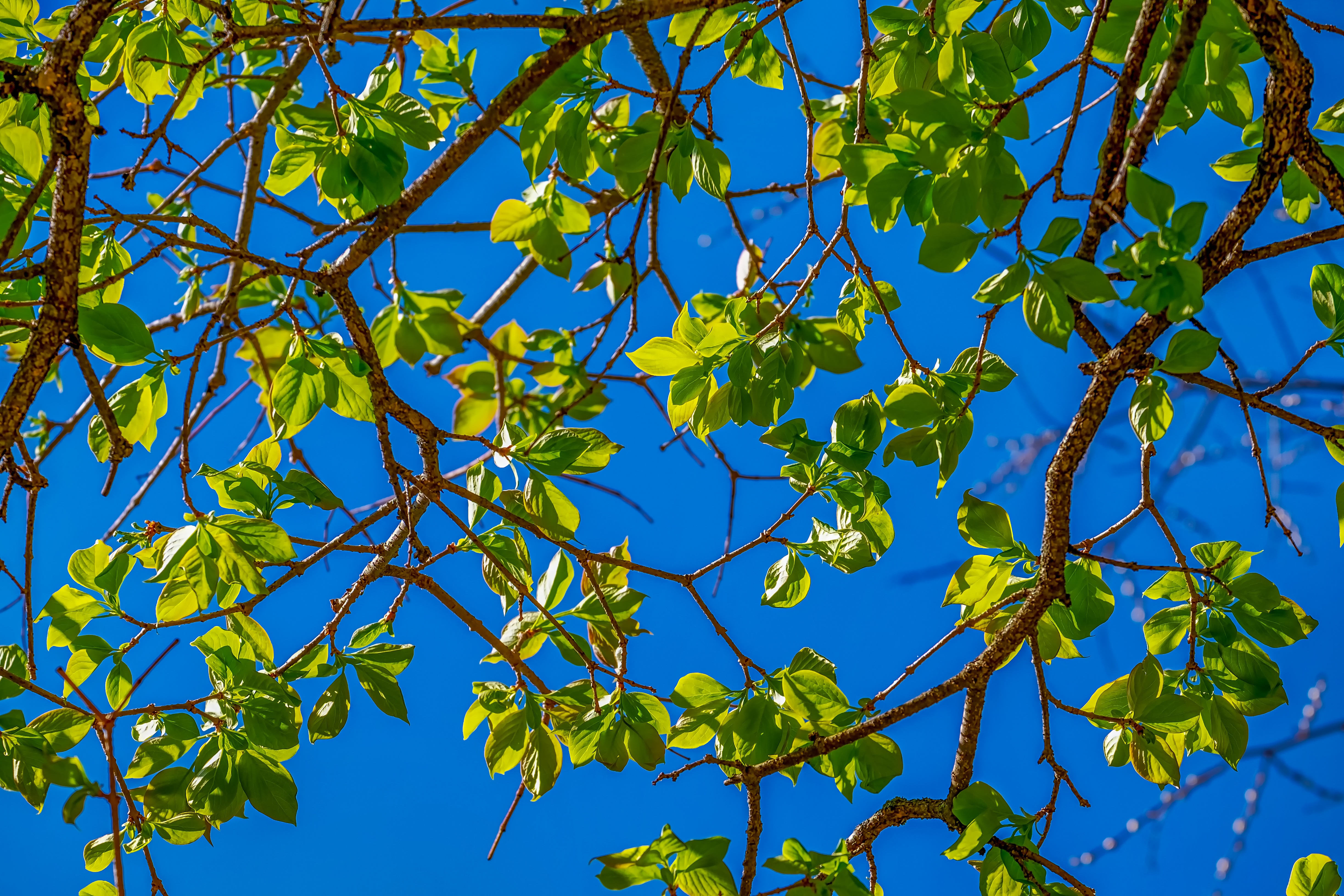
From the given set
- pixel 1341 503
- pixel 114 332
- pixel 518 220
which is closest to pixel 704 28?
pixel 518 220

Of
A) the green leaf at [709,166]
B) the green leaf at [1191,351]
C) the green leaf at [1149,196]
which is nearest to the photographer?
the green leaf at [1149,196]

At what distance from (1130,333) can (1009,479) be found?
37.3 inches

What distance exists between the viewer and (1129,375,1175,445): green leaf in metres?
0.63

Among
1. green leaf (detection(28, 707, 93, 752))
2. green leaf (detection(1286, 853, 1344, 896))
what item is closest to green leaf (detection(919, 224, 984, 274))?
green leaf (detection(1286, 853, 1344, 896))

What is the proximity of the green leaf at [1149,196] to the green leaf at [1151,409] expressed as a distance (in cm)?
19

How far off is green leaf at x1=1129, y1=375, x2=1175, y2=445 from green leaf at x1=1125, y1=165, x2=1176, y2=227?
0.64 feet

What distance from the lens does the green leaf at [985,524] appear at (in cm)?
70

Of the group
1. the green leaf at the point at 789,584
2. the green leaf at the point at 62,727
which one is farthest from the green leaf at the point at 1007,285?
the green leaf at the point at 62,727

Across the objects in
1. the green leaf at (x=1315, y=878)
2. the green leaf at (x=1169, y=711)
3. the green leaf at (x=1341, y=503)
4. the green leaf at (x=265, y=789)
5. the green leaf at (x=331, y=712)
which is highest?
the green leaf at (x=331, y=712)

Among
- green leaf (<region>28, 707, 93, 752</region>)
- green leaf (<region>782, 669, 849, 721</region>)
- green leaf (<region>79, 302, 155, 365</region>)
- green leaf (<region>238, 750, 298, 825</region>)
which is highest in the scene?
green leaf (<region>79, 302, 155, 365</region>)

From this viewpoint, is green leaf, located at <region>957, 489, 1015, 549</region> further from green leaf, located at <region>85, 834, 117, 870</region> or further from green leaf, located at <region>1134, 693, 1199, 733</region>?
green leaf, located at <region>85, 834, 117, 870</region>

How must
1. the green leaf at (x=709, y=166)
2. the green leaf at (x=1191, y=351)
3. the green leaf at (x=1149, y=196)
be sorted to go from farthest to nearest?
the green leaf at (x=709, y=166), the green leaf at (x=1191, y=351), the green leaf at (x=1149, y=196)

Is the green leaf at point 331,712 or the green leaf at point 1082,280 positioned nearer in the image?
the green leaf at point 1082,280

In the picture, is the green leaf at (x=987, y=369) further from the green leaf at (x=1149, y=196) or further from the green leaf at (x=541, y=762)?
the green leaf at (x=541, y=762)
